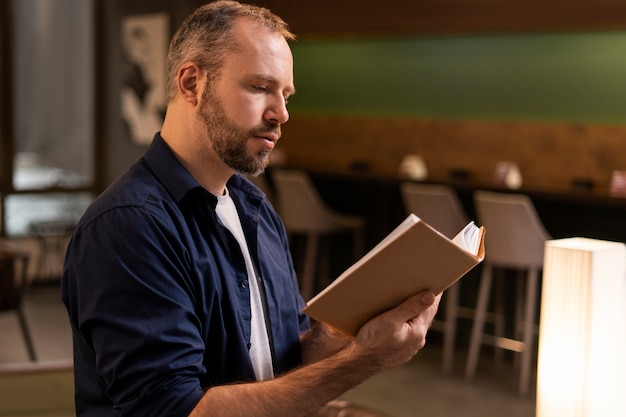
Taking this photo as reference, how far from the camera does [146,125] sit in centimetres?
842

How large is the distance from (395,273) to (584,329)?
629 millimetres

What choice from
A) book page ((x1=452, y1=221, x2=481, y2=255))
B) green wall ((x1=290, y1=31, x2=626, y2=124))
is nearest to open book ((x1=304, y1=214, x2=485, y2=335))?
book page ((x1=452, y1=221, x2=481, y2=255))

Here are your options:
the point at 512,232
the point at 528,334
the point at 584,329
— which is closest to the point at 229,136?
the point at 584,329

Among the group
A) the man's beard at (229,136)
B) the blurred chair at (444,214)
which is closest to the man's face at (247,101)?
the man's beard at (229,136)

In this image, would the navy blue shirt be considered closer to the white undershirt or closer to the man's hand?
the white undershirt

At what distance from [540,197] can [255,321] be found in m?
3.74

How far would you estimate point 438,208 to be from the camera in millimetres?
5508

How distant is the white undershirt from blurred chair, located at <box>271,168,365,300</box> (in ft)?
14.2

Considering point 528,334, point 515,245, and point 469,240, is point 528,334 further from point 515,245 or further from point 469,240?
point 469,240

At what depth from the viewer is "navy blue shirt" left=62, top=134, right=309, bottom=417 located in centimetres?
163

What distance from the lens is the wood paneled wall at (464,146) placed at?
6609 millimetres

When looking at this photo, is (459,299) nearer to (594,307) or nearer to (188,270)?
(594,307)

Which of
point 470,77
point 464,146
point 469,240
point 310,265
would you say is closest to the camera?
point 469,240

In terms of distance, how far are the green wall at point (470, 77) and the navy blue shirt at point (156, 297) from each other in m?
5.36
